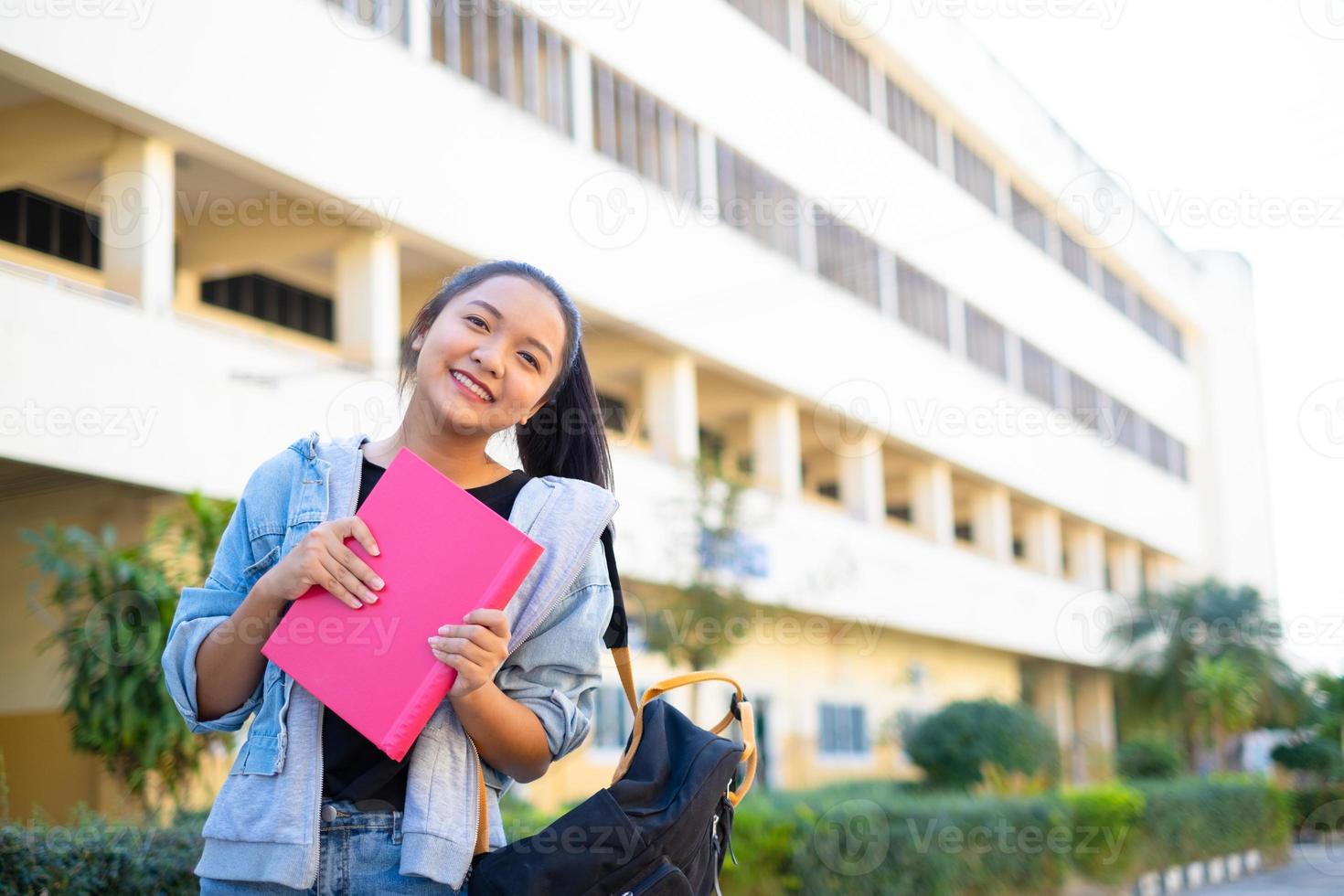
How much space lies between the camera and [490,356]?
6.86 ft

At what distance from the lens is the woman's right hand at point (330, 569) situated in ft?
6.10

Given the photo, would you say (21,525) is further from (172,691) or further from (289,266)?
(172,691)

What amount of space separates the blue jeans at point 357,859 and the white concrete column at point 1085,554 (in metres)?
32.8

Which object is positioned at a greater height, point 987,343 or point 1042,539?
point 987,343

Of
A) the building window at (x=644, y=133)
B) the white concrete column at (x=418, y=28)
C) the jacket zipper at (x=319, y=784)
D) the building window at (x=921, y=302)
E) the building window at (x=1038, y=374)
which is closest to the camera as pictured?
the jacket zipper at (x=319, y=784)

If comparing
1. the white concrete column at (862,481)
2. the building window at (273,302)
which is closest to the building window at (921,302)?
the white concrete column at (862,481)

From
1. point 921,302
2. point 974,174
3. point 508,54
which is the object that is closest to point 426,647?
point 508,54

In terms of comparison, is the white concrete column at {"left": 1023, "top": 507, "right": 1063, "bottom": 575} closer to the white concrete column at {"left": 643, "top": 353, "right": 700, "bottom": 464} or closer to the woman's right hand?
the white concrete column at {"left": 643, "top": 353, "right": 700, "bottom": 464}

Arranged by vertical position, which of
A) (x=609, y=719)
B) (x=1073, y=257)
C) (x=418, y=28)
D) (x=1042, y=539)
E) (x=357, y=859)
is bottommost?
(x=609, y=719)

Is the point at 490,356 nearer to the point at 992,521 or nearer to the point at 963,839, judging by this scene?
the point at 963,839

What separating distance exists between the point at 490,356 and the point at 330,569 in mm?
427

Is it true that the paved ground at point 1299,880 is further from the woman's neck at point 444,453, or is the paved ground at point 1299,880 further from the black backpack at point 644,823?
the woman's neck at point 444,453

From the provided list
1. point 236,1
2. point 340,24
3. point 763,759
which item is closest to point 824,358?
point 763,759

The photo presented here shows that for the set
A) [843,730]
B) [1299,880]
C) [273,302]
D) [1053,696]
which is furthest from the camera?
[1053,696]
